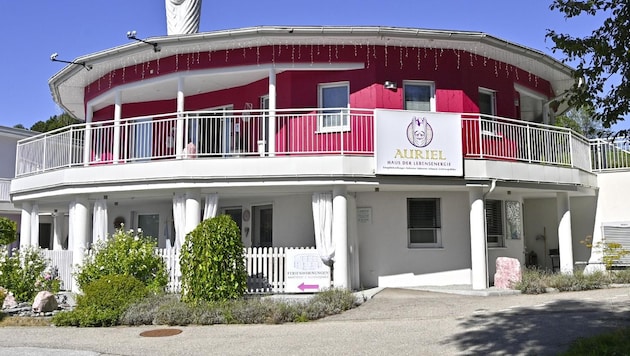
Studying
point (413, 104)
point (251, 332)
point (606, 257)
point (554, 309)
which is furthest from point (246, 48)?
point (606, 257)

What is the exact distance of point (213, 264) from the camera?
11.8 metres

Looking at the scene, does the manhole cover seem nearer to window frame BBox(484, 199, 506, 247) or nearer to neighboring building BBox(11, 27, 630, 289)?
neighboring building BBox(11, 27, 630, 289)

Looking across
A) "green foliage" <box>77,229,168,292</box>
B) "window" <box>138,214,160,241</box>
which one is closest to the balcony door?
"green foliage" <box>77,229,168,292</box>

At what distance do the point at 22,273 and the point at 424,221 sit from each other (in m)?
10.1

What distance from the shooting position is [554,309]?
10.5 metres

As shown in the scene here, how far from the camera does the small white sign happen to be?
1323cm

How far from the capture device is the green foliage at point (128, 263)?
13320 mm

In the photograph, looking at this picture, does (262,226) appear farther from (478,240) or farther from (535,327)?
(535,327)

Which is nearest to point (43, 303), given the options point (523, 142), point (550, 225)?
point (523, 142)

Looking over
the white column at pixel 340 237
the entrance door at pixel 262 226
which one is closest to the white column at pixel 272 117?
→ the white column at pixel 340 237

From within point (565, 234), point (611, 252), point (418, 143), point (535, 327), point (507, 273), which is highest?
point (418, 143)

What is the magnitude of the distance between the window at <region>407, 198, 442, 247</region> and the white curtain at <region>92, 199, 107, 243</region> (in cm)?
783

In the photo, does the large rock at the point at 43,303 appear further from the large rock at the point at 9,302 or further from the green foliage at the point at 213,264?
the green foliage at the point at 213,264

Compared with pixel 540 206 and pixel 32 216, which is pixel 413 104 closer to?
pixel 540 206
